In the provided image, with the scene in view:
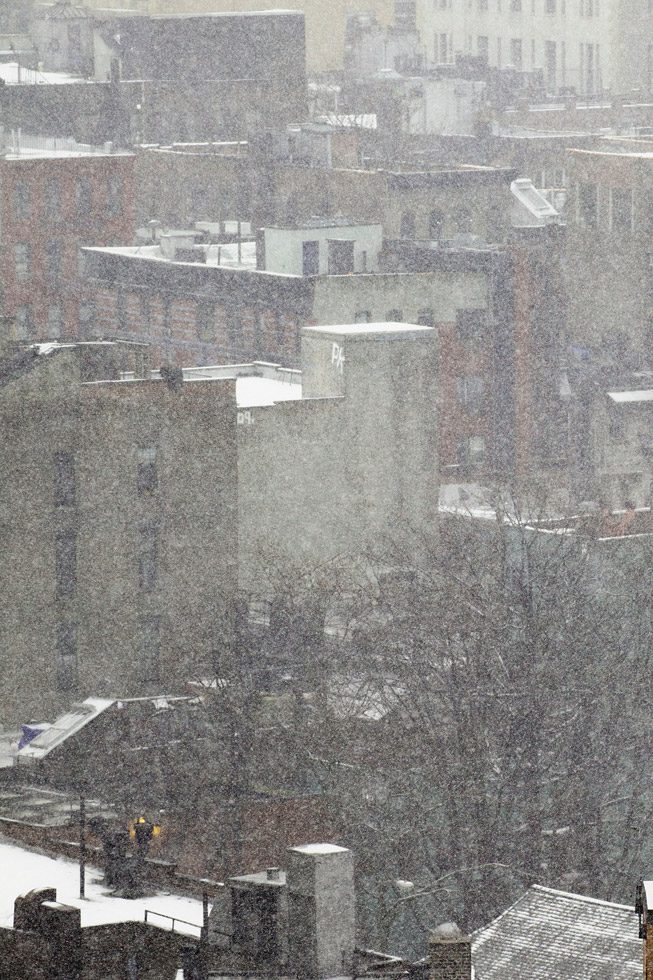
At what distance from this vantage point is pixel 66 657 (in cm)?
5894

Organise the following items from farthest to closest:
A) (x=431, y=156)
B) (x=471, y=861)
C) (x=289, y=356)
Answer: (x=431, y=156) < (x=289, y=356) < (x=471, y=861)

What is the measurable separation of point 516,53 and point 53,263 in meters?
49.2

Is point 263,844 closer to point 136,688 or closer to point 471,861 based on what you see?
point 471,861

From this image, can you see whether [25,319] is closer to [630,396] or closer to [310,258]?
[310,258]

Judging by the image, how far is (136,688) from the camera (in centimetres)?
5897

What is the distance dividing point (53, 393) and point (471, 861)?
1997cm

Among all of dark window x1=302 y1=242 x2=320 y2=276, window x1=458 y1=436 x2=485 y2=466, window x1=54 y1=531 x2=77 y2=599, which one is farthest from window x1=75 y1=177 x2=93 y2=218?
window x1=54 y1=531 x2=77 y2=599

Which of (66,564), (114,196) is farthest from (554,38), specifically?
(66,564)

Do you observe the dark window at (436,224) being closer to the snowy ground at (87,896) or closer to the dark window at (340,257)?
the dark window at (340,257)

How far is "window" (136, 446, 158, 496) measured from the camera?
6031 centimetres

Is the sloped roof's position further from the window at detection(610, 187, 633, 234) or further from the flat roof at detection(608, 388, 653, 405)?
the window at detection(610, 187, 633, 234)

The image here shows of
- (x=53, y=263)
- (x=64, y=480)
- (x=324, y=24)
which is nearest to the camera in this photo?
(x=64, y=480)

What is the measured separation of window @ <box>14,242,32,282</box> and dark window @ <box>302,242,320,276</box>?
46.3ft

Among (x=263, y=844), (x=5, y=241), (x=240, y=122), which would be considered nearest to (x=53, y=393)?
(x=263, y=844)
